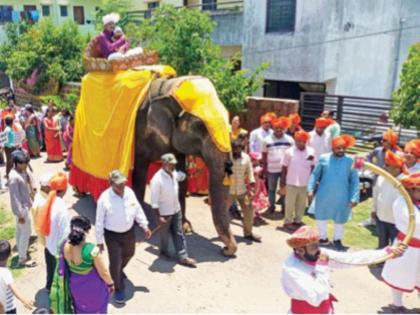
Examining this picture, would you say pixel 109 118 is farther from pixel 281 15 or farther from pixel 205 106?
pixel 281 15

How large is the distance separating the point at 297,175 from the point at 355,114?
16.2 ft

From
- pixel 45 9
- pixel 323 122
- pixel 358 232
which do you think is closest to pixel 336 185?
pixel 358 232

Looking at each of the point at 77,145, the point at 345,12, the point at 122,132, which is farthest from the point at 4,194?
the point at 345,12

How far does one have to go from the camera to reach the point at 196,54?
10438 millimetres

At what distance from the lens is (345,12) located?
13.9m

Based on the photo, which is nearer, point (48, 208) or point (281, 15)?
point (48, 208)

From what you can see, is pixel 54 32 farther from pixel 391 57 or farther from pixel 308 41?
pixel 391 57

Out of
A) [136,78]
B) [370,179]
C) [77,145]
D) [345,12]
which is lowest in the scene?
[370,179]

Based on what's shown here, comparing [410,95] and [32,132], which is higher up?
[410,95]

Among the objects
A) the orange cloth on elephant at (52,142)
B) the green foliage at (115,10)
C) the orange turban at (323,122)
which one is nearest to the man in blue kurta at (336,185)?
the orange turban at (323,122)

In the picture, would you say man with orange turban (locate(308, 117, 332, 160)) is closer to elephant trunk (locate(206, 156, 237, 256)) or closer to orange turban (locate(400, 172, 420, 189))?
elephant trunk (locate(206, 156, 237, 256))

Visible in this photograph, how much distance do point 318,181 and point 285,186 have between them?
1.09 metres

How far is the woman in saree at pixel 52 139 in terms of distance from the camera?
1114 cm

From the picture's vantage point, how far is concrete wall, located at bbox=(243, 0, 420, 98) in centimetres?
1371
